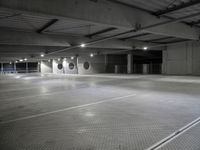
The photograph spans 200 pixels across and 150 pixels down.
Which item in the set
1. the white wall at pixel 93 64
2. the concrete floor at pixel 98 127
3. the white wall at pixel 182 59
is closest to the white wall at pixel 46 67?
the white wall at pixel 93 64

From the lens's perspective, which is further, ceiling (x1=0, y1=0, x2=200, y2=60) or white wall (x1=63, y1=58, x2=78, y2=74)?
white wall (x1=63, y1=58, x2=78, y2=74)

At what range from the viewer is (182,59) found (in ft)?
47.9

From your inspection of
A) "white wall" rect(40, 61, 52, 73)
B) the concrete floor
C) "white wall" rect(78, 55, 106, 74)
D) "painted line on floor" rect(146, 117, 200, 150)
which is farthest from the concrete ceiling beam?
"white wall" rect(40, 61, 52, 73)

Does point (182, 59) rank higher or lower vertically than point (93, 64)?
higher

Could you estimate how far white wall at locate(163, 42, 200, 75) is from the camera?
1377 centimetres

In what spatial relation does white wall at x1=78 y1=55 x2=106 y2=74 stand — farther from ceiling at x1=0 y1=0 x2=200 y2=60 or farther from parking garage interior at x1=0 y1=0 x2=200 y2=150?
parking garage interior at x1=0 y1=0 x2=200 y2=150

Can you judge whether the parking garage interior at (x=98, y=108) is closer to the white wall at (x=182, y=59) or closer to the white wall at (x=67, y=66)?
the white wall at (x=182, y=59)

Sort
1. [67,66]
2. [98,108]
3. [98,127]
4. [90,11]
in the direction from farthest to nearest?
[67,66]
[90,11]
[98,108]
[98,127]

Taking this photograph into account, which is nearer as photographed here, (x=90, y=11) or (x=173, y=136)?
(x=173, y=136)

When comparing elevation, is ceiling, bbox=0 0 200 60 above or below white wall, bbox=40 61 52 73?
above

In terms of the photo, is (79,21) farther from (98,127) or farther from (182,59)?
(182,59)

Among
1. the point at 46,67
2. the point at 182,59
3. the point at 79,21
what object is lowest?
the point at 46,67

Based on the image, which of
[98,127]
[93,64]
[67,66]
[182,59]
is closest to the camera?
[98,127]

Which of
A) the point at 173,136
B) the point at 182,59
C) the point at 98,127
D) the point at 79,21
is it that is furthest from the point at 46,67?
the point at 173,136
